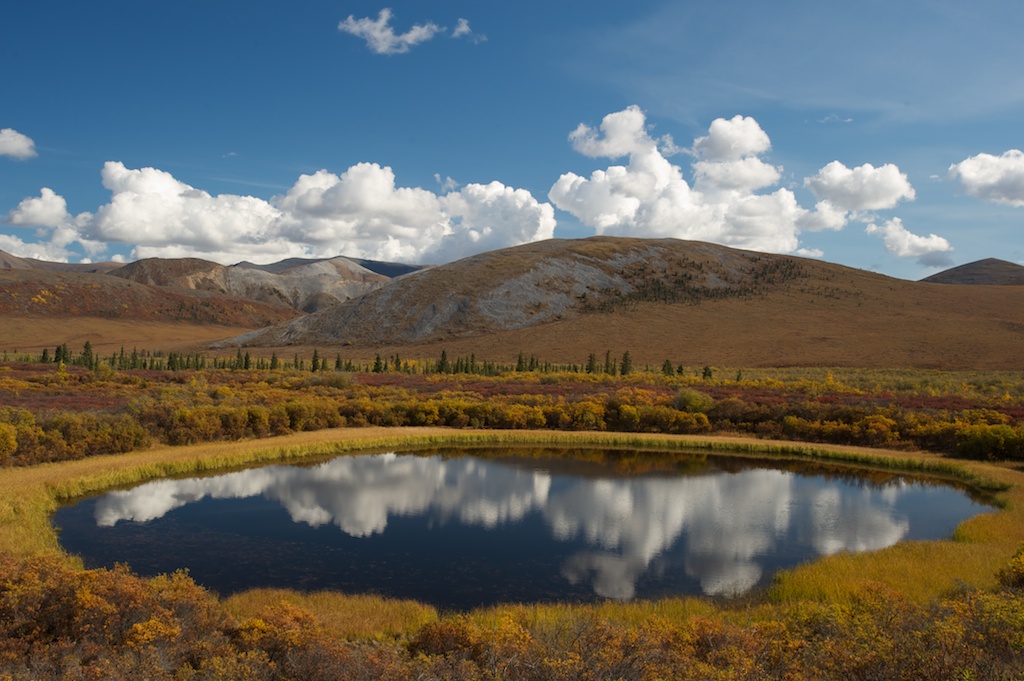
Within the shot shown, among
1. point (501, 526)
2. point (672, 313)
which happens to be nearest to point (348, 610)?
point (501, 526)

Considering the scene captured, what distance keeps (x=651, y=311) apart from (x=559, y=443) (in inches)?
3689

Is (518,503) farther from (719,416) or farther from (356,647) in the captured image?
(719,416)

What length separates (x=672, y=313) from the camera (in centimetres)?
12538

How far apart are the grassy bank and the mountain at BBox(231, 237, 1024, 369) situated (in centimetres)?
6569

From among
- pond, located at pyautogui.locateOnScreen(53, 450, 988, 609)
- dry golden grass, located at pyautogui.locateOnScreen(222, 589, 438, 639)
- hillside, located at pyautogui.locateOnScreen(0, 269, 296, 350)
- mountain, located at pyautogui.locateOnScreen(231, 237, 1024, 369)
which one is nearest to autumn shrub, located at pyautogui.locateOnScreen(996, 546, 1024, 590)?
pond, located at pyautogui.locateOnScreen(53, 450, 988, 609)

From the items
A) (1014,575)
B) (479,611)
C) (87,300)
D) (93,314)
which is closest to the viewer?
(1014,575)

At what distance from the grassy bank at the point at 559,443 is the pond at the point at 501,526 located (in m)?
1.05

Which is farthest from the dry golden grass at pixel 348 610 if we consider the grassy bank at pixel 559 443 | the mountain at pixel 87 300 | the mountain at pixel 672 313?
the mountain at pixel 87 300

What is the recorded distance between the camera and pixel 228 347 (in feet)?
459

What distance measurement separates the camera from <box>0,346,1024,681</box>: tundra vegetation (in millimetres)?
8992

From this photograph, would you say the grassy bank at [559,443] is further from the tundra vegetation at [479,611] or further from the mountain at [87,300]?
the mountain at [87,300]

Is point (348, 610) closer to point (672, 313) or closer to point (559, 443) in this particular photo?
point (559, 443)

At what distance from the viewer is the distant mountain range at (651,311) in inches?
4035

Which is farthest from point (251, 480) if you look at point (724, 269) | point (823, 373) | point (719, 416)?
point (724, 269)
